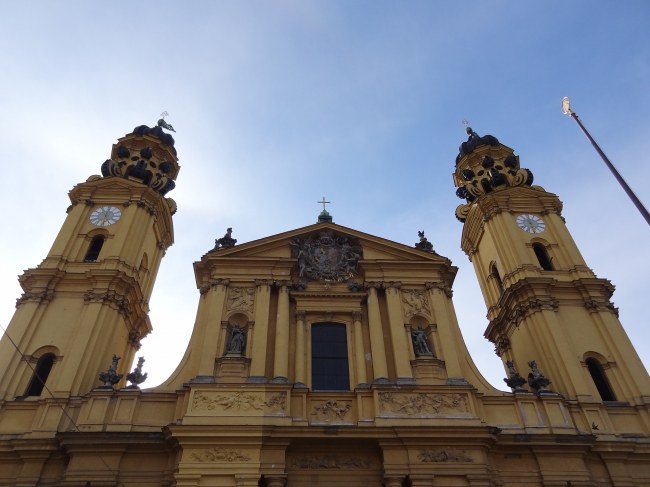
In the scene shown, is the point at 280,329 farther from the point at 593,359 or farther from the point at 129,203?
the point at 593,359

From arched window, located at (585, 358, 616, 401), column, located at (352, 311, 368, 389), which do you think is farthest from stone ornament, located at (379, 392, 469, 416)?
arched window, located at (585, 358, 616, 401)

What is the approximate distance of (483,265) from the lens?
20.6 m

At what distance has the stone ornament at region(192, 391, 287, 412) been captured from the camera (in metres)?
12.4

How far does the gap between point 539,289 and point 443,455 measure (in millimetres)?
6937

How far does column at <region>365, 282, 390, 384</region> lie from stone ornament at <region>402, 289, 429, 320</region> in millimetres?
820

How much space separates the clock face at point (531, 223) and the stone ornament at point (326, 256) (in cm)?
653

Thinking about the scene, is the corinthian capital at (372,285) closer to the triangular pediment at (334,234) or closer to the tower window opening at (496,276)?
the triangular pediment at (334,234)

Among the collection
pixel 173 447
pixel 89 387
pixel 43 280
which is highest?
pixel 43 280

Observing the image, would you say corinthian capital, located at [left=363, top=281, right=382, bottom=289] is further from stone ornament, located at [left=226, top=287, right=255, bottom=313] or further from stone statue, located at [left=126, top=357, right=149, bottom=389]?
stone statue, located at [left=126, top=357, right=149, bottom=389]

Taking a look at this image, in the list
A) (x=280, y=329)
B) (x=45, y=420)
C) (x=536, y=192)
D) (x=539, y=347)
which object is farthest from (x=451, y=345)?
(x=45, y=420)

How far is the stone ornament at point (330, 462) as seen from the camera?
11945 mm

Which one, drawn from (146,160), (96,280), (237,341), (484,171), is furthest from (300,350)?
(484,171)

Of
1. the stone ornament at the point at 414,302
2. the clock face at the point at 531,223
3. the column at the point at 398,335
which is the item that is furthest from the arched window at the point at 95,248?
the clock face at the point at 531,223

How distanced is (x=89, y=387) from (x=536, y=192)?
16.1 meters
